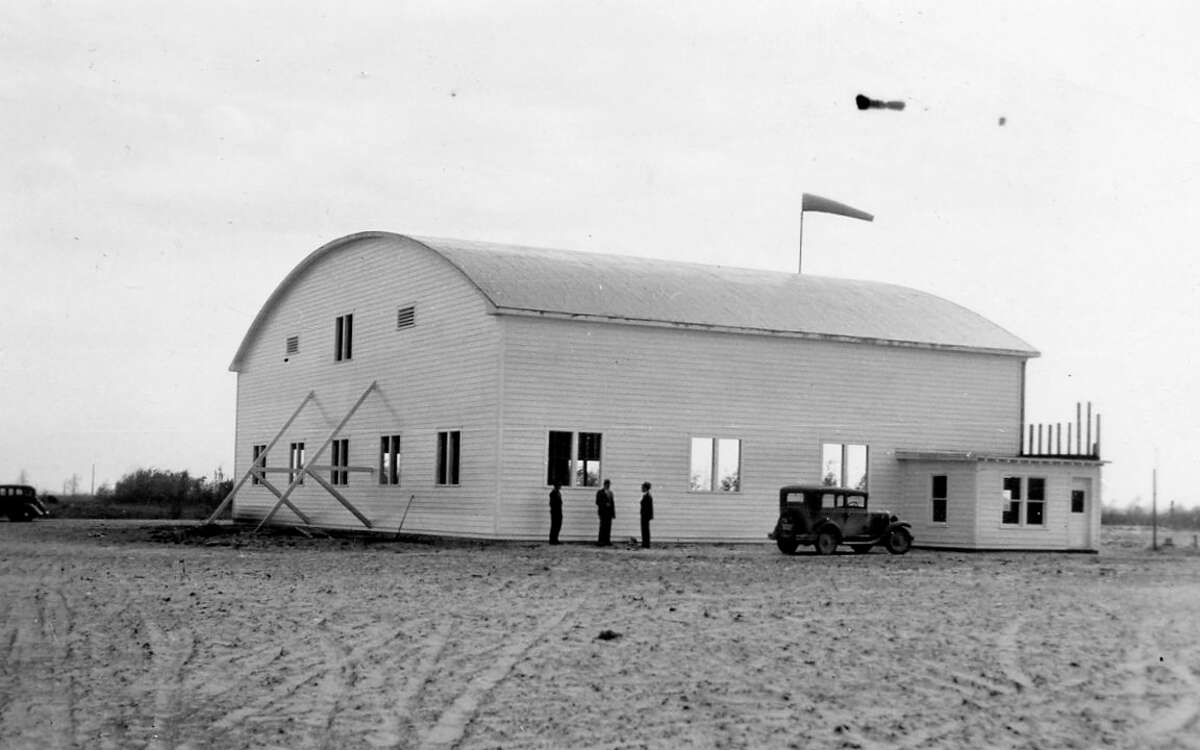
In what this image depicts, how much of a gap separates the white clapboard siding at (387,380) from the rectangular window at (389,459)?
7.1 inches

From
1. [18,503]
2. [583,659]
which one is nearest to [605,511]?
[583,659]

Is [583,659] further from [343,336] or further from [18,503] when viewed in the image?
[18,503]

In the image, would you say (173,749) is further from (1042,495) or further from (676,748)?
(1042,495)

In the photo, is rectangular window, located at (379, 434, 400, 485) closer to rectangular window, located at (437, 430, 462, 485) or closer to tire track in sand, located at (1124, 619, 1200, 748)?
rectangular window, located at (437, 430, 462, 485)

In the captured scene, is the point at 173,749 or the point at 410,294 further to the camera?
the point at 410,294

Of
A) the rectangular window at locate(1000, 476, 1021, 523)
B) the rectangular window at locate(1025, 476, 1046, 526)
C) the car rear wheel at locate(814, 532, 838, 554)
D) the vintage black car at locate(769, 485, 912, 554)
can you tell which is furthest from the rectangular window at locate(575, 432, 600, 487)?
the rectangular window at locate(1025, 476, 1046, 526)

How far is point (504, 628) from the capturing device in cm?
1525

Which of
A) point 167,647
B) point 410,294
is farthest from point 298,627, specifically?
point 410,294

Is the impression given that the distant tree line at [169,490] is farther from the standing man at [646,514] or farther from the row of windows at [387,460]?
the standing man at [646,514]

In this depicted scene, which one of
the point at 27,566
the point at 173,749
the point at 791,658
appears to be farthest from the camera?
the point at 27,566

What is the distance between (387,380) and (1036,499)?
15.3 metres

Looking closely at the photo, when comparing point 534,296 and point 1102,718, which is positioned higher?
point 534,296

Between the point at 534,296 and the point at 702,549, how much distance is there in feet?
21.3

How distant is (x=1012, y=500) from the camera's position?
35.5 metres
